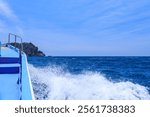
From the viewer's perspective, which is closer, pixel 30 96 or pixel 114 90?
pixel 30 96

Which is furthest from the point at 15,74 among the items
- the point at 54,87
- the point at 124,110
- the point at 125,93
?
the point at 125,93

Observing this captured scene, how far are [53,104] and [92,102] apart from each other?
641 millimetres

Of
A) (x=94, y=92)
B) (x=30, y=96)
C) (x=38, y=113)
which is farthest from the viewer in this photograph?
(x=94, y=92)

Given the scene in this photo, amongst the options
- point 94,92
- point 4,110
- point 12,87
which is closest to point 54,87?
point 94,92

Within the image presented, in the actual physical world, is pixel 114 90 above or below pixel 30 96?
below

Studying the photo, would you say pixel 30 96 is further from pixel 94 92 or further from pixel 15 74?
pixel 94 92

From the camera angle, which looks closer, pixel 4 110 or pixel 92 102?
pixel 4 110

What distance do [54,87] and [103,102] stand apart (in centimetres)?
709

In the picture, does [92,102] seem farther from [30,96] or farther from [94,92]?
[94,92]

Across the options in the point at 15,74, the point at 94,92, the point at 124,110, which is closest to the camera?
the point at 124,110

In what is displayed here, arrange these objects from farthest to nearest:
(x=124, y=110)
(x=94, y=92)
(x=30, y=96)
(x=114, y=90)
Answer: (x=114, y=90), (x=94, y=92), (x=30, y=96), (x=124, y=110)

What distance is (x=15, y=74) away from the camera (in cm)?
684

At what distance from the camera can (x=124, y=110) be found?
4516mm

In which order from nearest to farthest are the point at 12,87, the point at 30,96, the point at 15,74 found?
the point at 30,96
the point at 12,87
the point at 15,74
